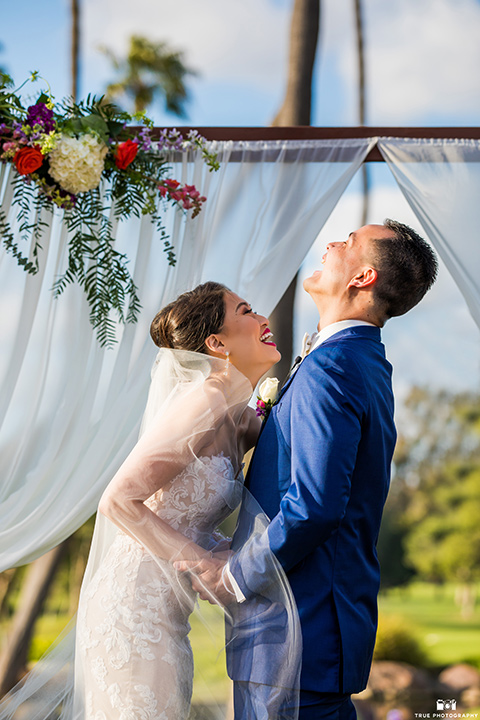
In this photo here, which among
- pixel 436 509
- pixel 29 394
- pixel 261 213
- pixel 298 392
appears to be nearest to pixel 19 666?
pixel 29 394

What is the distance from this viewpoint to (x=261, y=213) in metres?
3.08

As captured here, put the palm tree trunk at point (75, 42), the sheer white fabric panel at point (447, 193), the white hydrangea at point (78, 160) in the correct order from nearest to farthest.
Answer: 1. the white hydrangea at point (78, 160)
2. the sheer white fabric panel at point (447, 193)
3. the palm tree trunk at point (75, 42)

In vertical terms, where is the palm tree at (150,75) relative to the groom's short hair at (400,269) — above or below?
above

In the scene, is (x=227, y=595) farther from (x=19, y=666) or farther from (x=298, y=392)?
(x=19, y=666)

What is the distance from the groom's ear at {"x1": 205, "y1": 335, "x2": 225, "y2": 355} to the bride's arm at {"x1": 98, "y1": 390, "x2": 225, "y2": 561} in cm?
29

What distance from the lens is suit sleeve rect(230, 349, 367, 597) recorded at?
178 cm

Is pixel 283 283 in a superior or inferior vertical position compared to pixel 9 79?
→ inferior

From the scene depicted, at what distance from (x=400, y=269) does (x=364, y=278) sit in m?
0.12

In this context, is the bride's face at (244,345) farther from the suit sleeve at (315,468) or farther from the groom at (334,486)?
the suit sleeve at (315,468)

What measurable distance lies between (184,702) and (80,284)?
1749mm

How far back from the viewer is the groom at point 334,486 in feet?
5.90

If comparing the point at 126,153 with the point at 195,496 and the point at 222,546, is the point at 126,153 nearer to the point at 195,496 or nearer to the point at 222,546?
the point at 195,496


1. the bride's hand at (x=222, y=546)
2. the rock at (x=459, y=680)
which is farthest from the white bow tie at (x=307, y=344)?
the rock at (x=459, y=680)

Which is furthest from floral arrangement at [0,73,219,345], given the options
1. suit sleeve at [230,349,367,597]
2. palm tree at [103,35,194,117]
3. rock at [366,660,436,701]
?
palm tree at [103,35,194,117]
